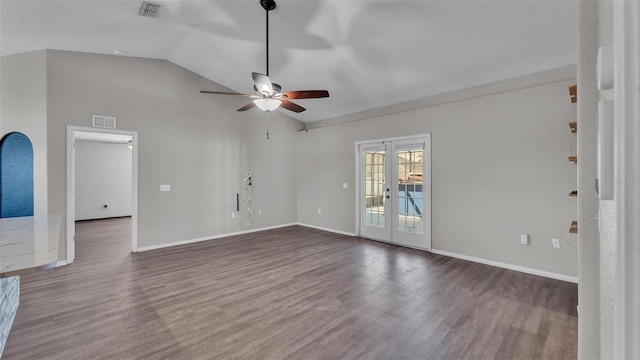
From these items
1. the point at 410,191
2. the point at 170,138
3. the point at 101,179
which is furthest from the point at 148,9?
the point at 101,179

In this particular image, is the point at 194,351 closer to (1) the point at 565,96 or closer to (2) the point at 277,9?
(2) the point at 277,9

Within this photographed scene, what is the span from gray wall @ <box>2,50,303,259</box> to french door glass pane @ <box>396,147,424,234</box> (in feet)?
10.3

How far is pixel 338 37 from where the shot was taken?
364 cm

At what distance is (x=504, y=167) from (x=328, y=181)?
3.61 meters

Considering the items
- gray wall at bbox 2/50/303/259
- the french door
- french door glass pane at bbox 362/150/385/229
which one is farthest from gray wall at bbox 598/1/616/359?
gray wall at bbox 2/50/303/259

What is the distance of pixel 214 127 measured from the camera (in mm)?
5746

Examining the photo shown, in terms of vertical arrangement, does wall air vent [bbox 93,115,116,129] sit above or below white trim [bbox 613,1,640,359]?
above

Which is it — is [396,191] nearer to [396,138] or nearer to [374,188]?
[374,188]

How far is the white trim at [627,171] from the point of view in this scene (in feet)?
1.07

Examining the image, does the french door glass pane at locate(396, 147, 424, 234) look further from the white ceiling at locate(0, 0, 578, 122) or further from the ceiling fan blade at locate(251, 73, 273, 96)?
the ceiling fan blade at locate(251, 73, 273, 96)

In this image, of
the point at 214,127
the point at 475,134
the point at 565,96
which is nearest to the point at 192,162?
the point at 214,127

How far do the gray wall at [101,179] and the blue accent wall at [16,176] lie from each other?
4.52m

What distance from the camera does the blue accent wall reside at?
402 centimetres

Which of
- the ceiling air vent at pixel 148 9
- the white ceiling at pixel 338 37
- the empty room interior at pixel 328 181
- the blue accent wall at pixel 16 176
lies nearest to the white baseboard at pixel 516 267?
the empty room interior at pixel 328 181
